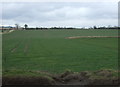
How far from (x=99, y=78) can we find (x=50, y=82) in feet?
4.32

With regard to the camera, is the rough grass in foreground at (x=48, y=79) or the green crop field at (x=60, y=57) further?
the green crop field at (x=60, y=57)

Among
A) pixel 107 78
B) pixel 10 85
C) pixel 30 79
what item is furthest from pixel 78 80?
pixel 10 85

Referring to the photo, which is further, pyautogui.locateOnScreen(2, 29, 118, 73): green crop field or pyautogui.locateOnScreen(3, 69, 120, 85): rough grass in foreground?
pyautogui.locateOnScreen(2, 29, 118, 73): green crop field

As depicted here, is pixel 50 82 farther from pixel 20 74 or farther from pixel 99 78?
pixel 99 78

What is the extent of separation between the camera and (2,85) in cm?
655

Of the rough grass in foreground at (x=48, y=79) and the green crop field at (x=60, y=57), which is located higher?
the rough grass in foreground at (x=48, y=79)

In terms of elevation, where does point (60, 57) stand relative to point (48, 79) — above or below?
below

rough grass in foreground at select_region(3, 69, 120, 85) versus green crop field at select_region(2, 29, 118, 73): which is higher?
rough grass in foreground at select_region(3, 69, 120, 85)

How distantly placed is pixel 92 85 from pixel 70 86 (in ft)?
1.96

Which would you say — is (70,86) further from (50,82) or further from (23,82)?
(23,82)

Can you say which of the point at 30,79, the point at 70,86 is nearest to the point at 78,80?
the point at 70,86

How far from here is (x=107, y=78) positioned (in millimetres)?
6664

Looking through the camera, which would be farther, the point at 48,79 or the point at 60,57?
the point at 60,57

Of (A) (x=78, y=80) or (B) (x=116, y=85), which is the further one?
(A) (x=78, y=80)
